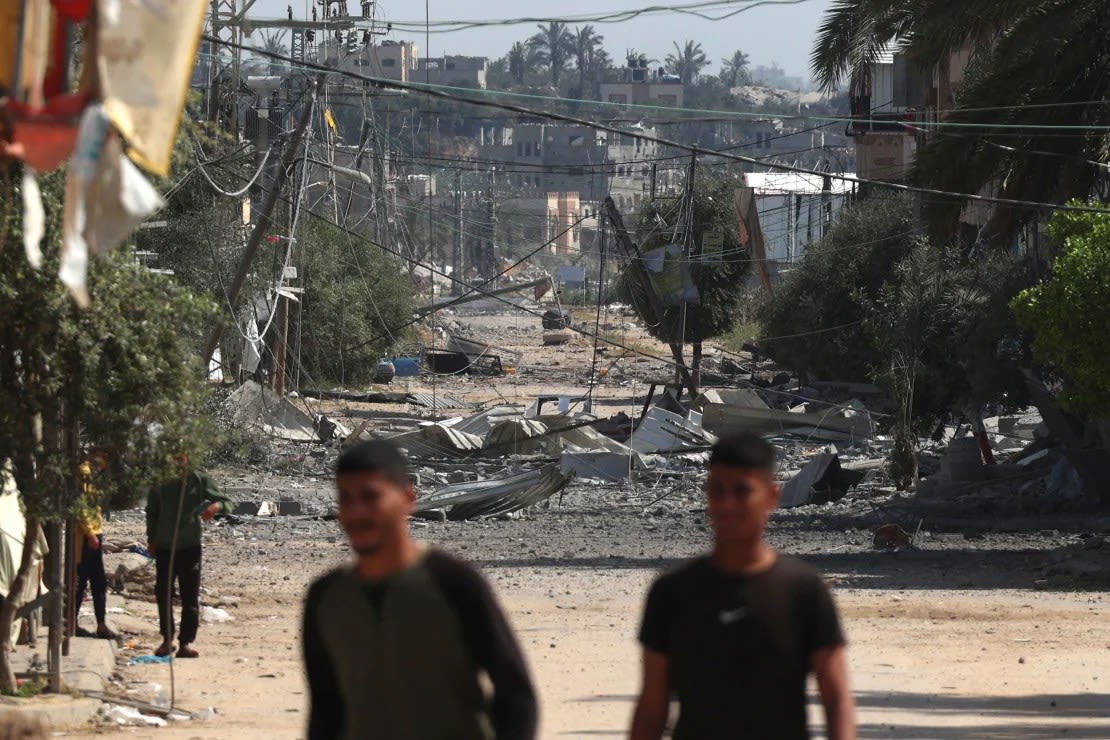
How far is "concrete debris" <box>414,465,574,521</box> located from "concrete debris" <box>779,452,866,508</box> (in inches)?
144

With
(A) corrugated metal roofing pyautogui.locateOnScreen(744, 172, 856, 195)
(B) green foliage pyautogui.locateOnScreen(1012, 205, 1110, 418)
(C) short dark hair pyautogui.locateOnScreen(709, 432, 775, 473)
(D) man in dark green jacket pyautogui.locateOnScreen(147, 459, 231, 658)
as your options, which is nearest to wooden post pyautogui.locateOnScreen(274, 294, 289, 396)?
(B) green foliage pyautogui.locateOnScreen(1012, 205, 1110, 418)

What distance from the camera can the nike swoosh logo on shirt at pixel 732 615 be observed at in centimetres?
393

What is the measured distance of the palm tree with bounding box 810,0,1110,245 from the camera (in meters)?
15.8

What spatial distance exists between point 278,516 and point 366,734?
20.6 m

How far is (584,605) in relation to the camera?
51.3 ft

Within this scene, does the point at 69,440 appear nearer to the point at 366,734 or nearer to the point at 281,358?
the point at 366,734

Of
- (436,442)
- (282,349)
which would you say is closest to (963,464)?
(436,442)

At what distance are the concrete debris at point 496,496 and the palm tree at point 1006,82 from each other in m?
9.41

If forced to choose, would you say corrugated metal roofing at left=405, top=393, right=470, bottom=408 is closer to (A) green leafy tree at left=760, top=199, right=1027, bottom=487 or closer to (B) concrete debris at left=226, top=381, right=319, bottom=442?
(A) green leafy tree at left=760, top=199, right=1027, bottom=487

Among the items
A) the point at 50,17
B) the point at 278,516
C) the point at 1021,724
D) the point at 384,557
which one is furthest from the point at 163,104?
the point at 278,516

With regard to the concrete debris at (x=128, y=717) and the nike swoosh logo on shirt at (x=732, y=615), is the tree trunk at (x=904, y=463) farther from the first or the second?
the nike swoosh logo on shirt at (x=732, y=615)

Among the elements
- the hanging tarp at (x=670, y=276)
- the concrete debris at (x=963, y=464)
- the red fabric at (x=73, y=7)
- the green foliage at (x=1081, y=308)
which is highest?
the red fabric at (x=73, y=7)

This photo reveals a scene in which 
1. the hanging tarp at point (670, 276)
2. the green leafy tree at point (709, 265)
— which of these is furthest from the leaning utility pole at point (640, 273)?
the green leafy tree at point (709, 265)

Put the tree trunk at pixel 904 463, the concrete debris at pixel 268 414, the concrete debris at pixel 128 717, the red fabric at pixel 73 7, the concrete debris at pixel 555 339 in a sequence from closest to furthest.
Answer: the red fabric at pixel 73 7 → the concrete debris at pixel 128 717 → the tree trunk at pixel 904 463 → the concrete debris at pixel 268 414 → the concrete debris at pixel 555 339
